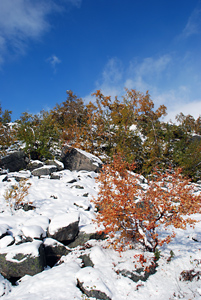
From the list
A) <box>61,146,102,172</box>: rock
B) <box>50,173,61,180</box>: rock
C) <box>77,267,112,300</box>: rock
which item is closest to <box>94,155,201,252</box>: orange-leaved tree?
<box>77,267,112,300</box>: rock

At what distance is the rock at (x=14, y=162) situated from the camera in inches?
524

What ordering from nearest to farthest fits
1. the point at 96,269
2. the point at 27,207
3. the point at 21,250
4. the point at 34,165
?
the point at 96,269, the point at 21,250, the point at 27,207, the point at 34,165

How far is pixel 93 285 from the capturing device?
14.8ft

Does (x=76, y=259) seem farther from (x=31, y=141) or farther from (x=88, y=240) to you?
(x=31, y=141)

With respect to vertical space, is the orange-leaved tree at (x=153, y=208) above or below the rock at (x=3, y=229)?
above

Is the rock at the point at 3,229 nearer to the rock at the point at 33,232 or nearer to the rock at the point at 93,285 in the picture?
the rock at the point at 33,232

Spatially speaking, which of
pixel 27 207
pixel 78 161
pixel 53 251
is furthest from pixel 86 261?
pixel 78 161

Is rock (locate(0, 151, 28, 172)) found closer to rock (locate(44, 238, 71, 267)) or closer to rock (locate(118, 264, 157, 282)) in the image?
rock (locate(44, 238, 71, 267))

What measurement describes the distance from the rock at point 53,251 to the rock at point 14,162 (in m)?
8.95

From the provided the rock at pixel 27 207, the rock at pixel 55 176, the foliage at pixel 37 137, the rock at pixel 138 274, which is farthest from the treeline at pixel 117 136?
the rock at pixel 138 274

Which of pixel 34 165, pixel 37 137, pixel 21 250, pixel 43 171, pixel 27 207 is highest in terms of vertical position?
pixel 37 137

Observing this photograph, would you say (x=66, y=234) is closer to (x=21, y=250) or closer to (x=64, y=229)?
(x=64, y=229)

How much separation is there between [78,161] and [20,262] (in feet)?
36.5

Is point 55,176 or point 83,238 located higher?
point 55,176
